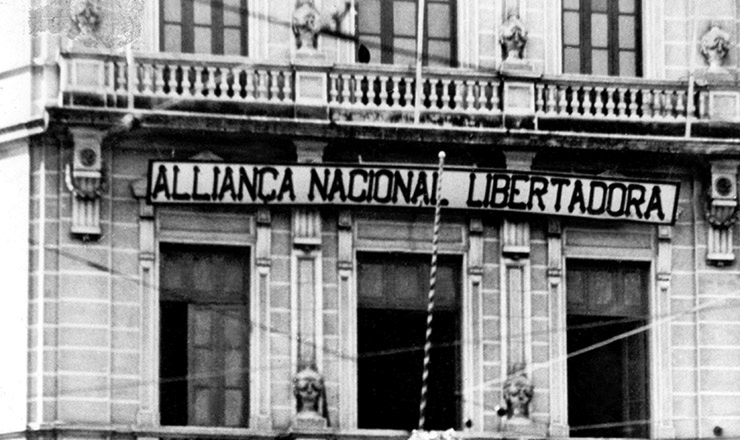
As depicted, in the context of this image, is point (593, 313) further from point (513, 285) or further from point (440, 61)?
point (440, 61)

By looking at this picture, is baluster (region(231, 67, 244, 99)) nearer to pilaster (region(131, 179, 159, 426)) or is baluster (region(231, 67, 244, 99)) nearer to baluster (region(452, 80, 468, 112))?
pilaster (region(131, 179, 159, 426))

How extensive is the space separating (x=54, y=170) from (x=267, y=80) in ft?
10.00

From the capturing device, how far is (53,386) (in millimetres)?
37562

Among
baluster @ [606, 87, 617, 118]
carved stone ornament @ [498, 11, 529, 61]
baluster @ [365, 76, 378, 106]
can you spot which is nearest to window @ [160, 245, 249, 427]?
baluster @ [365, 76, 378, 106]

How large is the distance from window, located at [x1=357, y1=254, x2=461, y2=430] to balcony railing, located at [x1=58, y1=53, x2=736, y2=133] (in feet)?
6.56

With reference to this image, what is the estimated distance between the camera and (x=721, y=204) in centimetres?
3966

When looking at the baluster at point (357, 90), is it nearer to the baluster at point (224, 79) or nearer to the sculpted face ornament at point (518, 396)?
the baluster at point (224, 79)

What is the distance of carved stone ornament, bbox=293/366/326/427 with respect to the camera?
125ft

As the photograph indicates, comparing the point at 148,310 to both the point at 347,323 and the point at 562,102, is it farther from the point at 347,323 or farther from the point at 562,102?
the point at 562,102

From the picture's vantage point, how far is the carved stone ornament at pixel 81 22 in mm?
38406

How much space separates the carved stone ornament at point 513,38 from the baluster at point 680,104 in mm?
2176

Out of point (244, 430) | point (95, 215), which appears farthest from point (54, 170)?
point (244, 430)

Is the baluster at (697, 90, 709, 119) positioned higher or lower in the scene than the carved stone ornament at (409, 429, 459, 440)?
higher

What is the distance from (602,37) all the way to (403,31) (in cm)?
276
